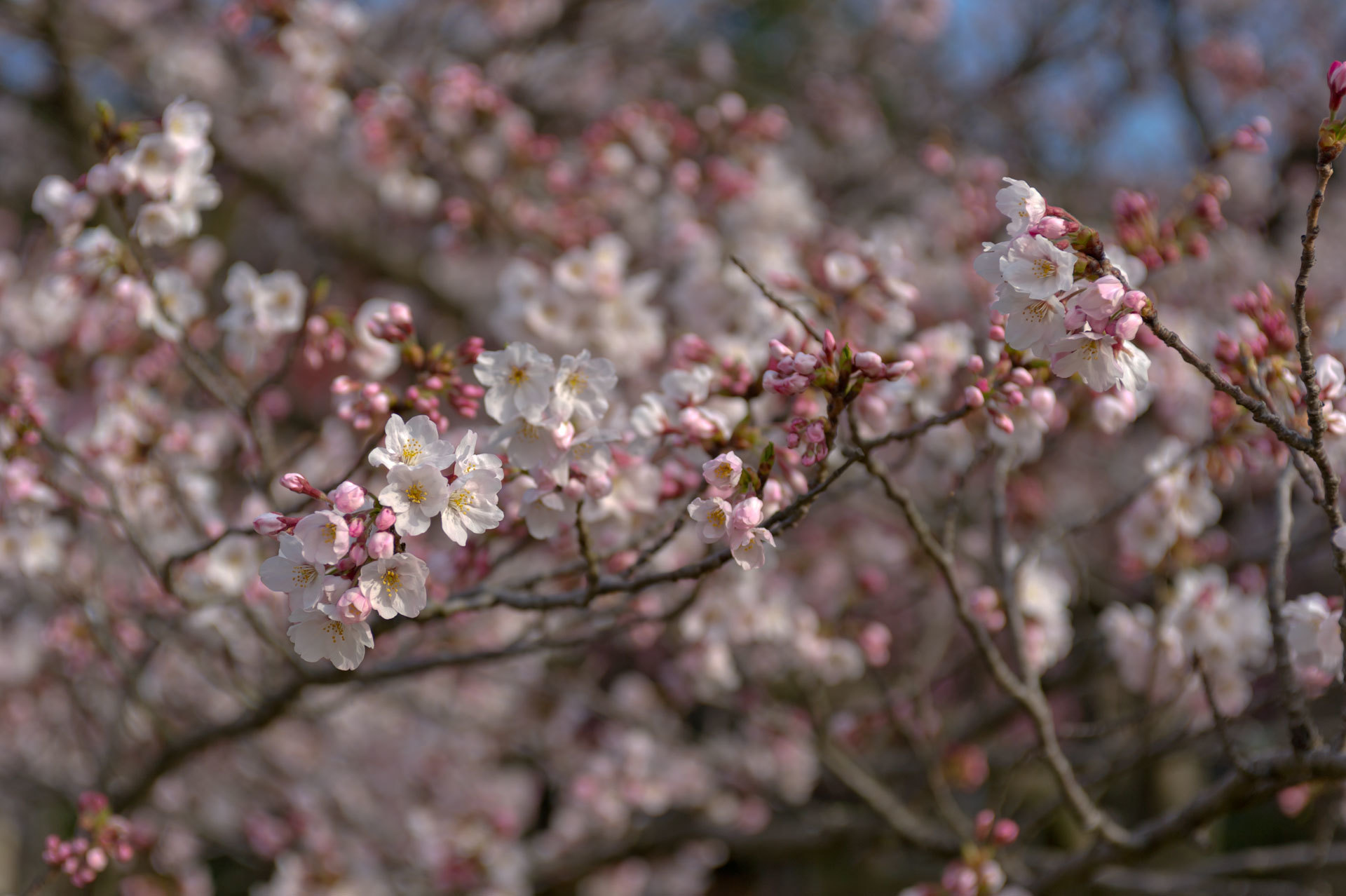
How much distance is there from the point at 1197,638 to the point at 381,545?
93.3 inches

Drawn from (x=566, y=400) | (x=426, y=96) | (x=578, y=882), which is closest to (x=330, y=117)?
(x=426, y=96)

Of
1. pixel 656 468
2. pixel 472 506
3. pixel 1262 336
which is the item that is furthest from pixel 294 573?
pixel 1262 336

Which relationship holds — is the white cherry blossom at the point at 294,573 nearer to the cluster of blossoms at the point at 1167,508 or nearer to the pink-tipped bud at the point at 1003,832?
the pink-tipped bud at the point at 1003,832

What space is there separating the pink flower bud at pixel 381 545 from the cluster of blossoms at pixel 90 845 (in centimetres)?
140

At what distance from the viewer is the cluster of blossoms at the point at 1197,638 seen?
257 centimetres

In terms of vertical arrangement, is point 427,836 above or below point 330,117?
below

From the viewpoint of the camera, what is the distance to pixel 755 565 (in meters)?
1.52

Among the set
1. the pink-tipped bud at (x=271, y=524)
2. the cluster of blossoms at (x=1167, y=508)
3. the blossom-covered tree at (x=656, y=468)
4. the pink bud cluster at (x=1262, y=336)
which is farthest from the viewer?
the cluster of blossoms at (x=1167, y=508)

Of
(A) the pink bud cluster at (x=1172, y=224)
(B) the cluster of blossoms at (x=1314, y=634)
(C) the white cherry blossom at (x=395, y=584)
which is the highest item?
(A) the pink bud cluster at (x=1172, y=224)

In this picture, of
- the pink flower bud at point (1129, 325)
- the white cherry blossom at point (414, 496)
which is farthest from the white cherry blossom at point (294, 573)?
the pink flower bud at point (1129, 325)

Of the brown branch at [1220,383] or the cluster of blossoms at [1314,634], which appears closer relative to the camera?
the brown branch at [1220,383]

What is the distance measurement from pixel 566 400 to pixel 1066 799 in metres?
1.49

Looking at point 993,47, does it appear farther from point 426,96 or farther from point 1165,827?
point 1165,827

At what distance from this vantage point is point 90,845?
2.21 metres
